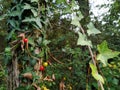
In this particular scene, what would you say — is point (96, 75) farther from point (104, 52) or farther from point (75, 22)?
point (75, 22)

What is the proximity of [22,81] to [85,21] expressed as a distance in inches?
215

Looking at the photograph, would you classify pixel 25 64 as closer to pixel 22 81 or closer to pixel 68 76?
pixel 22 81

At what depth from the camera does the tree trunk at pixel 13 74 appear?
2039 mm

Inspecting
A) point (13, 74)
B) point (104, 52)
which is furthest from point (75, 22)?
point (13, 74)

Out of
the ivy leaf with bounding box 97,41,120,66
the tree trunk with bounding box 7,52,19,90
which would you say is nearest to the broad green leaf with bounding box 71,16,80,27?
the ivy leaf with bounding box 97,41,120,66

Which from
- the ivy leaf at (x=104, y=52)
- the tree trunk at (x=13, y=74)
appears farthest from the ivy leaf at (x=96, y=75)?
the tree trunk at (x=13, y=74)

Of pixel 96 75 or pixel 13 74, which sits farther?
pixel 13 74

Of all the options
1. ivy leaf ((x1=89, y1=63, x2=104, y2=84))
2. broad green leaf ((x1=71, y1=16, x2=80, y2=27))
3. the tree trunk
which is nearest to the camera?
ivy leaf ((x1=89, y1=63, x2=104, y2=84))

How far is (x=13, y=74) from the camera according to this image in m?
2.05

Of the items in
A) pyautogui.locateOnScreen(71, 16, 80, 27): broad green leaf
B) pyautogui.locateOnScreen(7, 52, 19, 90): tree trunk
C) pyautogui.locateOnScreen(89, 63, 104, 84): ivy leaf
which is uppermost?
pyautogui.locateOnScreen(71, 16, 80, 27): broad green leaf

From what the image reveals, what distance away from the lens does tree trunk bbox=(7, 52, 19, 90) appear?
204 centimetres

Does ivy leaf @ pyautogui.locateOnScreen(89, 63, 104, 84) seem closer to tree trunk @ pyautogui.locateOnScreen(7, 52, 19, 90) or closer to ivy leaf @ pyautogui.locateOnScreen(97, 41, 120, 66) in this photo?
ivy leaf @ pyautogui.locateOnScreen(97, 41, 120, 66)

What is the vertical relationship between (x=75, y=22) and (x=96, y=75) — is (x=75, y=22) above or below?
above

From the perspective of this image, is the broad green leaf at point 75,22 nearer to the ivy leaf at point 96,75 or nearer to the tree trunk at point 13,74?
the ivy leaf at point 96,75
